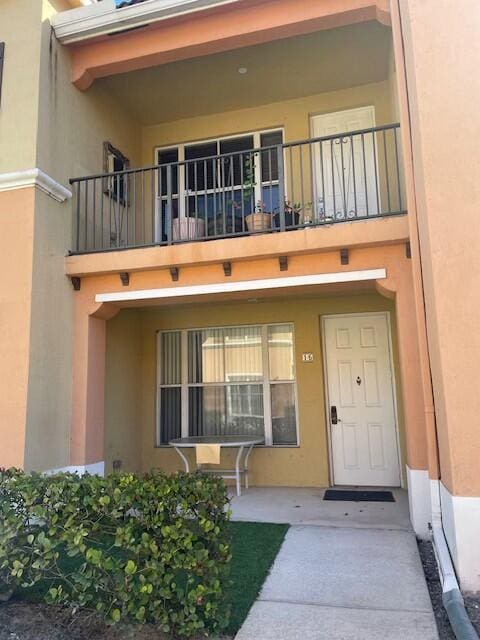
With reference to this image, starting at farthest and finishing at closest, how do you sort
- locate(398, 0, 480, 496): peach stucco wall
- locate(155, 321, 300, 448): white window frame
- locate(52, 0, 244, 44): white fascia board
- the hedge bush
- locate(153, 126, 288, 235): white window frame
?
locate(153, 126, 288, 235): white window frame < locate(155, 321, 300, 448): white window frame < locate(52, 0, 244, 44): white fascia board < locate(398, 0, 480, 496): peach stucco wall < the hedge bush

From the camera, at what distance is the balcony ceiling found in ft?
21.2

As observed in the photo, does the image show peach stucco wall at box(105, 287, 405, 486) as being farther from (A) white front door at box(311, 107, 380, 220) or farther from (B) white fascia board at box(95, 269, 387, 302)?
(A) white front door at box(311, 107, 380, 220)

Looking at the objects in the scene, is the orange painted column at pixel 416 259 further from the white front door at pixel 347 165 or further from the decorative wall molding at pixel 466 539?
the white front door at pixel 347 165

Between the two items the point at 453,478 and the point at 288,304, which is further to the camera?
the point at 288,304

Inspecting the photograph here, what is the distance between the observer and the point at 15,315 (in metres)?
5.54

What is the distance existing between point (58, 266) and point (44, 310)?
631 millimetres

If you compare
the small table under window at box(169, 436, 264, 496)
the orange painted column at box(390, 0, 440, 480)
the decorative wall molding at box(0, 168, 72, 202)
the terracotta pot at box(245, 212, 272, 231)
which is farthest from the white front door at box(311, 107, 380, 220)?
the decorative wall molding at box(0, 168, 72, 202)

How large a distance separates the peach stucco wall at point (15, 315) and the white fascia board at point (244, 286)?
97cm

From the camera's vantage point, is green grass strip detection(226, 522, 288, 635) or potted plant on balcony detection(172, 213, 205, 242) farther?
potted plant on balcony detection(172, 213, 205, 242)

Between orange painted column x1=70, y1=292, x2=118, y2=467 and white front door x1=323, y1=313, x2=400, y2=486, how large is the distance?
3.24 m

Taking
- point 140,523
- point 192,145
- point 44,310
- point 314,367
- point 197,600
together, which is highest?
point 192,145

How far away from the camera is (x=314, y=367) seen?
7180mm

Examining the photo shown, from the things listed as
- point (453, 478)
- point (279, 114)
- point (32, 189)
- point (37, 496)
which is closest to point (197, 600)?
point (37, 496)

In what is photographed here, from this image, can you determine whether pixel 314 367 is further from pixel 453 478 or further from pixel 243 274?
pixel 453 478
